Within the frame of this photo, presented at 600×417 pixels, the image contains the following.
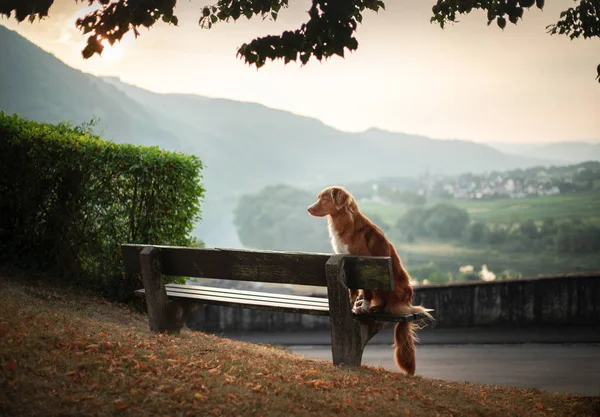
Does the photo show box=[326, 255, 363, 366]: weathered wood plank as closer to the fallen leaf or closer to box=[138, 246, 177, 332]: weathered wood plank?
box=[138, 246, 177, 332]: weathered wood plank

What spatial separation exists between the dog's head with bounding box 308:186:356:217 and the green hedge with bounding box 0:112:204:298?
3587mm

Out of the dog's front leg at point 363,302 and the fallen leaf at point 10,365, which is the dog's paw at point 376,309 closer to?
the dog's front leg at point 363,302

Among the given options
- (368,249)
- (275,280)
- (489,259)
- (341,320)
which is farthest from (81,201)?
(489,259)

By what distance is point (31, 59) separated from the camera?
3141 cm

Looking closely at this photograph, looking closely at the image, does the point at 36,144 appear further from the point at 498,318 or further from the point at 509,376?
the point at 498,318

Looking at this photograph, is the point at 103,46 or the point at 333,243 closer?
the point at 333,243

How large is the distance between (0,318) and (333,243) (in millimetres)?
3236

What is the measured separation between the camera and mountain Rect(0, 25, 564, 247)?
59.4m

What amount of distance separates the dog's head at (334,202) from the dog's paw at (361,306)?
2.98 ft

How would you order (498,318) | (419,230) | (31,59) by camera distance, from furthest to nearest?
(419,230), (31,59), (498,318)

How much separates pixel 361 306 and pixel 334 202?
3.53ft

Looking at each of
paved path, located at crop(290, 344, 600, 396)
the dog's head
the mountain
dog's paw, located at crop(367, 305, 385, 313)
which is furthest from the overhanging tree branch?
the mountain

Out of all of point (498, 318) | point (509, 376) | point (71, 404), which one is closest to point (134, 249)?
point (71, 404)

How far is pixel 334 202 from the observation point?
6195 millimetres
